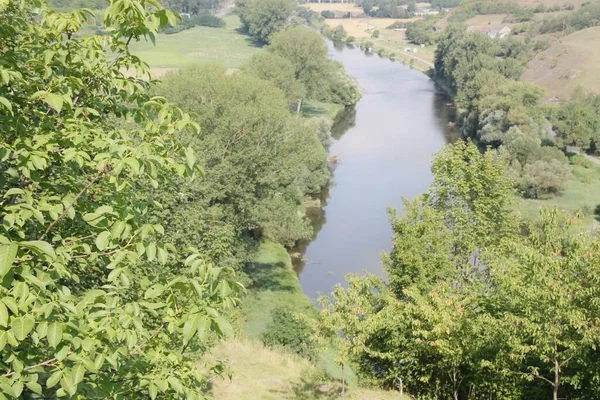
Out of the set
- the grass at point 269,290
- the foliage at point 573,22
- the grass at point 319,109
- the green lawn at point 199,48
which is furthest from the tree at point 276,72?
the foliage at point 573,22

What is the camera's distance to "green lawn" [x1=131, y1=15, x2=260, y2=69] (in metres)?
83.3

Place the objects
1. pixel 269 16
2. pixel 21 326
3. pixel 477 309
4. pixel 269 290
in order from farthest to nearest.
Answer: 1. pixel 269 16
2. pixel 269 290
3. pixel 477 309
4. pixel 21 326

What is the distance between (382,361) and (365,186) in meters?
30.3

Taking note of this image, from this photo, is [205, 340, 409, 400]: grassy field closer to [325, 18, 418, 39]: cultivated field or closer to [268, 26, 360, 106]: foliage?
[268, 26, 360, 106]: foliage

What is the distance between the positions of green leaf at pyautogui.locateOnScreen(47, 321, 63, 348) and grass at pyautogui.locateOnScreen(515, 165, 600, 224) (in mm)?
37443

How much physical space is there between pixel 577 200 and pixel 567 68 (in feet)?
140

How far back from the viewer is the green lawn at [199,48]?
3280 inches

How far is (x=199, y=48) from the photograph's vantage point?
324 feet

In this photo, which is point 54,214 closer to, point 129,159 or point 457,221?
point 129,159

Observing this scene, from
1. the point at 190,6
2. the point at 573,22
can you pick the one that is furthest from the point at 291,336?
the point at 190,6

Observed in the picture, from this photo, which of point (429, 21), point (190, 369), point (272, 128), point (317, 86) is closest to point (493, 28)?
point (429, 21)

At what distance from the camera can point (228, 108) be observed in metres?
29.4

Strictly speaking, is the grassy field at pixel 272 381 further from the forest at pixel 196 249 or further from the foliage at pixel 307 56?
the foliage at pixel 307 56

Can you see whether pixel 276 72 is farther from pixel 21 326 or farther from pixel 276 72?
pixel 21 326
